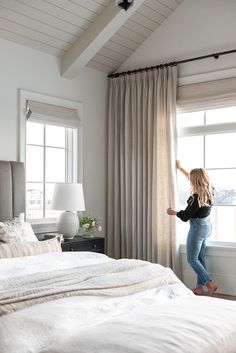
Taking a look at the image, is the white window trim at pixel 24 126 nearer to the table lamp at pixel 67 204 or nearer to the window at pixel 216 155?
the table lamp at pixel 67 204

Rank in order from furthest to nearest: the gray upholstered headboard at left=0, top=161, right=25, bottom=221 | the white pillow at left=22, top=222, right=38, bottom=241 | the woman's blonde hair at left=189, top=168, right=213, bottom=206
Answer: the woman's blonde hair at left=189, top=168, right=213, bottom=206, the gray upholstered headboard at left=0, top=161, right=25, bottom=221, the white pillow at left=22, top=222, right=38, bottom=241

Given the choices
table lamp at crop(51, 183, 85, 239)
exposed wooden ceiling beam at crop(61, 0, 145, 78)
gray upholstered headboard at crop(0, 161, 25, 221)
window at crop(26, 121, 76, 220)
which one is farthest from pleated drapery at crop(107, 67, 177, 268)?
gray upholstered headboard at crop(0, 161, 25, 221)

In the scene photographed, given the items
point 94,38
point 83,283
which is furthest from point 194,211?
point 83,283

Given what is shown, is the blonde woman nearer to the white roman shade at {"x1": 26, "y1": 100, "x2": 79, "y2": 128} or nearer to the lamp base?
the lamp base

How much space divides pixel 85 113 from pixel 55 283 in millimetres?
3467

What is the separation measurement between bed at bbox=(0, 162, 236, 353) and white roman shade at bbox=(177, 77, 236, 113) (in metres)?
2.68

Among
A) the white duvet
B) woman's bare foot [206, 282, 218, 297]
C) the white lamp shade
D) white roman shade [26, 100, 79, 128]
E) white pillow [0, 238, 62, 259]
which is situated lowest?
woman's bare foot [206, 282, 218, 297]

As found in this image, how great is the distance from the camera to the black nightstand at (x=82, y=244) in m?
4.96

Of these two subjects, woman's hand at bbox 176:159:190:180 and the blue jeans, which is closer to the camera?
the blue jeans

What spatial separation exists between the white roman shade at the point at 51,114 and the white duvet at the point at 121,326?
9.44 feet

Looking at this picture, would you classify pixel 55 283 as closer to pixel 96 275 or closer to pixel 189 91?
pixel 96 275

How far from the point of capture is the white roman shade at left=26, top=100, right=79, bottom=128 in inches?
204

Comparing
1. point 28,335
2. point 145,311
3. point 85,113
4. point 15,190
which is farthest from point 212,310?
point 85,113

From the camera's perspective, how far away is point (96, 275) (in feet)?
9.80
